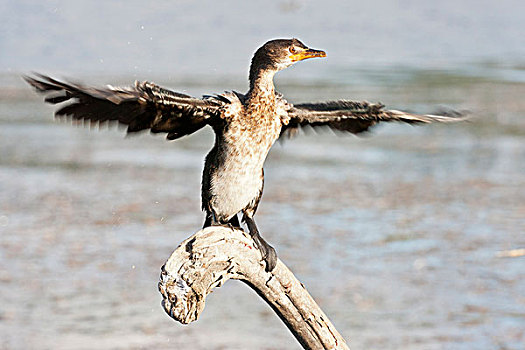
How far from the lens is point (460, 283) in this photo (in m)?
7.62

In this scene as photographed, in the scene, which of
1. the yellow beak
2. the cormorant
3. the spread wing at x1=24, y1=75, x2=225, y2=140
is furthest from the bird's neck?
the spread wing at x1=24, y1=75, x2=225, y2=140

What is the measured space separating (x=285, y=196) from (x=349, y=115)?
485 centimetres

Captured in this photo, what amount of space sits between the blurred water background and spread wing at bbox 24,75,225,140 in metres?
1.51

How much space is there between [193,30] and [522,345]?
10.5 meters

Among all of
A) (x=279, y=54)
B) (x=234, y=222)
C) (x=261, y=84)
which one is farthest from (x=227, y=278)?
(x=279, y=54)

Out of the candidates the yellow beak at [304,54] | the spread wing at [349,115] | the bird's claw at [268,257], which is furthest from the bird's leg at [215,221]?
the yellow beak at [304,54]

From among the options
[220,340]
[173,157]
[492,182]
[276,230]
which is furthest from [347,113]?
[173,157]

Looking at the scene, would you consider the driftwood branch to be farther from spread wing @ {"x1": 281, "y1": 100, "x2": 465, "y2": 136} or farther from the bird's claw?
spread wing @ {"x1": 281, "y1": 100, "x2": 465, "y2": 136}

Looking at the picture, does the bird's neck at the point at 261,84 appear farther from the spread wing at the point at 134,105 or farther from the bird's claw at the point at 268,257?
the bird's claw at the point at 268,257

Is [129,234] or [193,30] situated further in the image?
[193,30]

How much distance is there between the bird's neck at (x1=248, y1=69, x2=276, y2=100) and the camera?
484 centimetres

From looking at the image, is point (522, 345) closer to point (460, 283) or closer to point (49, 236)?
point (460, 283)

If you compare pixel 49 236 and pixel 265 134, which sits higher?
pixel 265 134

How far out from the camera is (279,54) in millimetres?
4805
